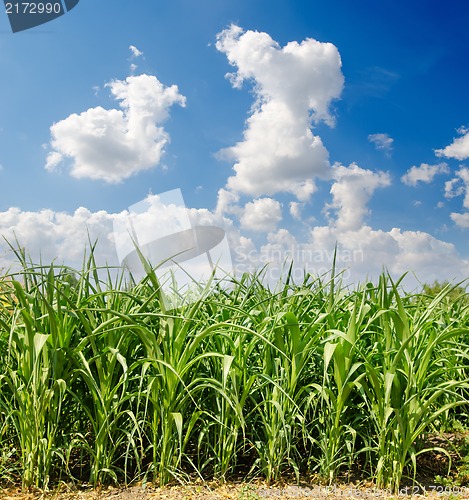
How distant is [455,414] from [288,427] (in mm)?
1825

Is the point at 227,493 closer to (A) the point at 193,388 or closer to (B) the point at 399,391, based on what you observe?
(A) the point at 193,388

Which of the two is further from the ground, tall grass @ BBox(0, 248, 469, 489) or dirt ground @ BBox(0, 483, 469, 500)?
tall grass @ BBox(0, 248, 469, 489)

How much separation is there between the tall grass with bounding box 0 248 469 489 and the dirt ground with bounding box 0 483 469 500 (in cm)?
6

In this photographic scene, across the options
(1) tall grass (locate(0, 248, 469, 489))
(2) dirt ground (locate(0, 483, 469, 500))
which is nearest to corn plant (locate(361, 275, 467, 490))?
(1) tall grass (locate(0, 248, 469, 489))

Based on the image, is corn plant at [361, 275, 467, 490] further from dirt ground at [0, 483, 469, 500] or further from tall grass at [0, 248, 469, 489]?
dirt ground at [0, 483, 469, 500]

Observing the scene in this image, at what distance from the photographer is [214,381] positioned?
8.41 ft

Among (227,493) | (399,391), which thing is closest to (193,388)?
(227,493)

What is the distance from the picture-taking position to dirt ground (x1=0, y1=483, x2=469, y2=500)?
101 inches

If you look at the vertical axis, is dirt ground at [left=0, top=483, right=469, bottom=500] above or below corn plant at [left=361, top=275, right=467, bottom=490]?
below

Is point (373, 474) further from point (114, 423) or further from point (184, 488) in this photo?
point (114, 423)

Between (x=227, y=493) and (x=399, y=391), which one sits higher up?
(x=399, y=391)

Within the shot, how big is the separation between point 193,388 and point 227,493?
55 centimetres

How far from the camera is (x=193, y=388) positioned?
8.61 feet

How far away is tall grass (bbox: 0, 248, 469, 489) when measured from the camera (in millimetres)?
2588
